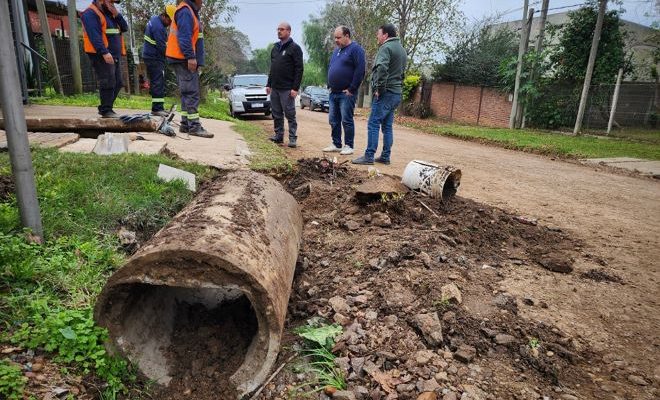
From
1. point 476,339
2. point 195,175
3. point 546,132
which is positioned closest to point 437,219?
point 476,339

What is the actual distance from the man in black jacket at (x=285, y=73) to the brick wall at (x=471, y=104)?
12.5 m

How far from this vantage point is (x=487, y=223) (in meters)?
3.86

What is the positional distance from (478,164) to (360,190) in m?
4.38

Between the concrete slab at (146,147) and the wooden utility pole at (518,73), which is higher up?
the wooden utility pole at (518,73)

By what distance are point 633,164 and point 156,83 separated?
8936 mm

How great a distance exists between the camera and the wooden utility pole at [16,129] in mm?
2205

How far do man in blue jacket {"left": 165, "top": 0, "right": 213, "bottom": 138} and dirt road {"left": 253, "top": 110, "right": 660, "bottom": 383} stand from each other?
66.1 inches

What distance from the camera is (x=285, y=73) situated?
7332 mm

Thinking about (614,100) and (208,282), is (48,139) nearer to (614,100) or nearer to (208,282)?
(208,282)

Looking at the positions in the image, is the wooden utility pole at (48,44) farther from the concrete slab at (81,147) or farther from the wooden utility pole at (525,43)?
the wooden utility pole at (525,43)

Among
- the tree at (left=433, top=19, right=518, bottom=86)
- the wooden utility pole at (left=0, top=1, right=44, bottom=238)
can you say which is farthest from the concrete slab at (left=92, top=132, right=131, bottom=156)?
the tree at (left=433, top=19, right=518, bottom=86)

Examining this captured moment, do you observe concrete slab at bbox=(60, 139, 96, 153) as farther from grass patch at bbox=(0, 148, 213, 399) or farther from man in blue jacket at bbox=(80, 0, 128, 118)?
man in blue jacket at bbox=(80, 0, 128, 118)

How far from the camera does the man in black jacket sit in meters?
7.26

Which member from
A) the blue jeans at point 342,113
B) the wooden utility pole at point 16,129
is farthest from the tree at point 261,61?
the wooden utility pole at point 16,129
